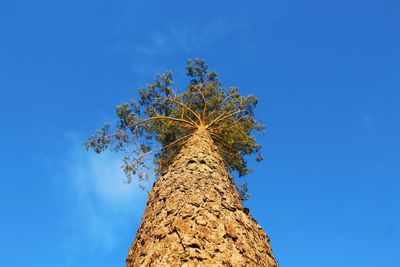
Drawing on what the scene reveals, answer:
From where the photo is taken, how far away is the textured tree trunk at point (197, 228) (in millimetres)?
3500

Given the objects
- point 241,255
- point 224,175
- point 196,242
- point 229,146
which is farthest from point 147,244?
point 229,146

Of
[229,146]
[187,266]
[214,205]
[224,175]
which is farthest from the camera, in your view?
[229,146]

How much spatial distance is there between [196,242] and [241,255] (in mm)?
469

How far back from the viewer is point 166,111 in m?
11.7

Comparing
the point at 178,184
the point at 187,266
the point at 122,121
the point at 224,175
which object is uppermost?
the point at 122,121

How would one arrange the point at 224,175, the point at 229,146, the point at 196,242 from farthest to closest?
the point at 229,146 → the point at 224,175 → the point at 196,242

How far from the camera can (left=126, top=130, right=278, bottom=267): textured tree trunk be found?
11.5 ft

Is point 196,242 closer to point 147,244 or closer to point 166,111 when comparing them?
point 147,244

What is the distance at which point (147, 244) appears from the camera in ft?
13.2

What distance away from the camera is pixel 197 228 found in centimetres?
385

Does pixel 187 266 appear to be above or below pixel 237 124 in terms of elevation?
below

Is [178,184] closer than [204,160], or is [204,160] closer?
[178,184]

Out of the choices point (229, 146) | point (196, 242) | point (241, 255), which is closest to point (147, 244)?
point (196, 242)

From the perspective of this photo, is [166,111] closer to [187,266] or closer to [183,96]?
[183,96]
